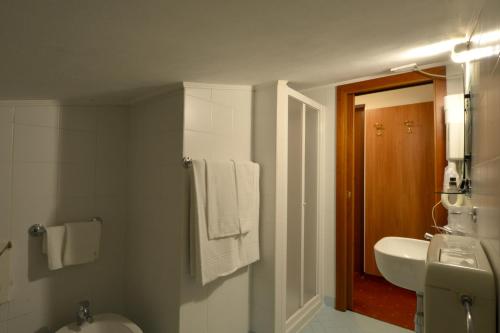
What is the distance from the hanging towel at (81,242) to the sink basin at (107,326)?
0.36 metres

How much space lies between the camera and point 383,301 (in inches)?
94.8

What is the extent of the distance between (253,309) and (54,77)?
1.77m

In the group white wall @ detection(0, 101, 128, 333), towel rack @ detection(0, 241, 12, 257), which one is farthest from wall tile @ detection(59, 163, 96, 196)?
towel rack @ detection(0, 241, 12, 257)

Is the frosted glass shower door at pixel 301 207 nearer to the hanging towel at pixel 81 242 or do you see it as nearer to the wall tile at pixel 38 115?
the hanging towel at pixel 81 242

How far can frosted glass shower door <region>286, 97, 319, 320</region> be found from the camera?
201cm

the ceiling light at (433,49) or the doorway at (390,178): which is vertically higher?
the ceiling light at (433,49)

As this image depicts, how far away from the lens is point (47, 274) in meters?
1.57

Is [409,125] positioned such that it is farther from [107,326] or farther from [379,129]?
[107,326]

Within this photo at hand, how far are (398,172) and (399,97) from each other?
0.82 meters

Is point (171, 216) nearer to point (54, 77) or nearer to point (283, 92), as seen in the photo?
point (54, 77)

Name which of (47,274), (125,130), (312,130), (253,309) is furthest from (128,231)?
(312,130)

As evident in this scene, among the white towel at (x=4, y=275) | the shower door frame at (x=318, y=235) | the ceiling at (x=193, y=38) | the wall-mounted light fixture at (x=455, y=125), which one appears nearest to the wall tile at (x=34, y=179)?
the white towel at (x=4, y=275)

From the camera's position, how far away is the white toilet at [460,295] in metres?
0.58

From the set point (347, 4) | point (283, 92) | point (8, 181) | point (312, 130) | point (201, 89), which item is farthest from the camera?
point (312, 130)
